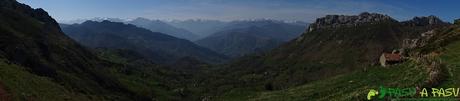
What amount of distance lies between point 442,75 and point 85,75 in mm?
163761

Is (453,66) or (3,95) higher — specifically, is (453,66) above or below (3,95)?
above

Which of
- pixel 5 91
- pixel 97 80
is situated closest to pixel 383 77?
pixel 5 91

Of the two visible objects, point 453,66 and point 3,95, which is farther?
point 3,95
